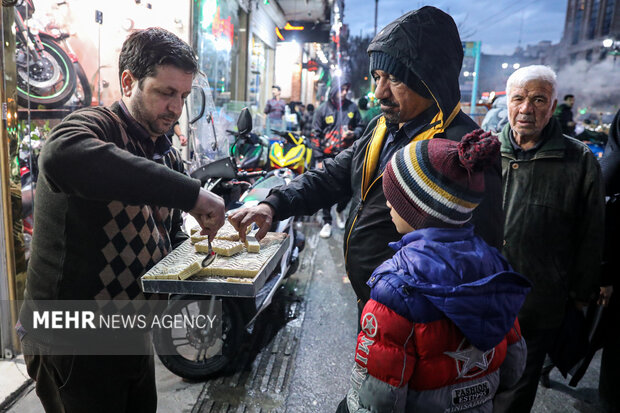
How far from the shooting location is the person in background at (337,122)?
862 cm

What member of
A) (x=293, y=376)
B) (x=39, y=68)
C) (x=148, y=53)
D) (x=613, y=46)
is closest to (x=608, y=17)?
(x=613, y=46)

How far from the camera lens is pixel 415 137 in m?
2.08

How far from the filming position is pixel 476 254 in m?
1.57

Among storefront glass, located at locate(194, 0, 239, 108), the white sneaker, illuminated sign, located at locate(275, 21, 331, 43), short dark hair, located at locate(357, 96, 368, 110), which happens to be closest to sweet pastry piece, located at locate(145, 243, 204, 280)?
the white sneaker

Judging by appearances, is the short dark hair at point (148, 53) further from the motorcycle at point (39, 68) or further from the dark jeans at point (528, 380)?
the dark jeans at point (528, 380)

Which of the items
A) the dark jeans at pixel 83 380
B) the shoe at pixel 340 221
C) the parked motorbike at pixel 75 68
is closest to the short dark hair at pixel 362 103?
the shoe at pixel 340 221

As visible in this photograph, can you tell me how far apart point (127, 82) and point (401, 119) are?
124 cm

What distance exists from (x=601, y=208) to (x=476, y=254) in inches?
63.4

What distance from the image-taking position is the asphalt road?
322cm

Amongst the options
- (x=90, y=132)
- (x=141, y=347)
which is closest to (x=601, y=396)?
(x=141, y=347)

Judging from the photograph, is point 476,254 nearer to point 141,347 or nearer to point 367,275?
point 367,275

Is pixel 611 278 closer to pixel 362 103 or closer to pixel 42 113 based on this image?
pixel 42 113

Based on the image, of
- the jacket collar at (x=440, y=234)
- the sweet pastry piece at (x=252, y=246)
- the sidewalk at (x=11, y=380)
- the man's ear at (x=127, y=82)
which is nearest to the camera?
the jacket collar at (x=440, y=234)

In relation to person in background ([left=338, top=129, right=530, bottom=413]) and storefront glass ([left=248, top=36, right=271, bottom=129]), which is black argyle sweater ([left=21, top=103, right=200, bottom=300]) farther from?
storefront glass ([left=248, top=36, right=271, bottom=129])
